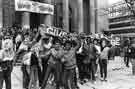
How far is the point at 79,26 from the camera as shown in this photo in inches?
1127

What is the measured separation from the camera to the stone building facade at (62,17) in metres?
23.7

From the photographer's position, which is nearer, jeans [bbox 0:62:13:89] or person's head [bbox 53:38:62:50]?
jeans [bbox 0:62:13:89]

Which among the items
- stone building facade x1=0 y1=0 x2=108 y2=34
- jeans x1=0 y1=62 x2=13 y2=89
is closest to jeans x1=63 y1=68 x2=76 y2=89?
jeans x1=0 y1=62 x2=13 y2=89

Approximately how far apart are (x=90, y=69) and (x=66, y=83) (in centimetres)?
242

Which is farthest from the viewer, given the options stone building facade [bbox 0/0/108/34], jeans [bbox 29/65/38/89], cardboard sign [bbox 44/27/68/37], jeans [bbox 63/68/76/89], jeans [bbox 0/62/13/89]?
stone building facade [bbox 0/0/108/34]

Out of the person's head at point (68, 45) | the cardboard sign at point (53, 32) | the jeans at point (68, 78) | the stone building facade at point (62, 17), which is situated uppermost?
the stone building facade at point (62, 17)

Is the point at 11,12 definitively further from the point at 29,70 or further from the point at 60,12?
the point at 29,70

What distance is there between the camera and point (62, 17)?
27.8 metres

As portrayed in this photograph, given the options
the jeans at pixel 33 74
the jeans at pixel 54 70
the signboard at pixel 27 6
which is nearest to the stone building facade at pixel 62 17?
the signboard at pixel 27 6

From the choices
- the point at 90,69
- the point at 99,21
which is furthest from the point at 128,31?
the point at 90,69

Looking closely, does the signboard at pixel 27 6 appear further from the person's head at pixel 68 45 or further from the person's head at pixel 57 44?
the person's head at pixel 68 45

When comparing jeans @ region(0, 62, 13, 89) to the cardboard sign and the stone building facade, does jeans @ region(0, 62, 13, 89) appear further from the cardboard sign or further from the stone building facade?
the stone building facade

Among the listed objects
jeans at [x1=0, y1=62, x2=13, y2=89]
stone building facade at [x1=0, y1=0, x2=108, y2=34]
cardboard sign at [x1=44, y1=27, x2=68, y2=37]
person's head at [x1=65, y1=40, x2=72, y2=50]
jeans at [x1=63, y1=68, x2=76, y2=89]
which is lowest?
jeans at [x1=63, y1=68, x2=76, y2=89]

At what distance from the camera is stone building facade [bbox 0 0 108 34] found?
2375cm
